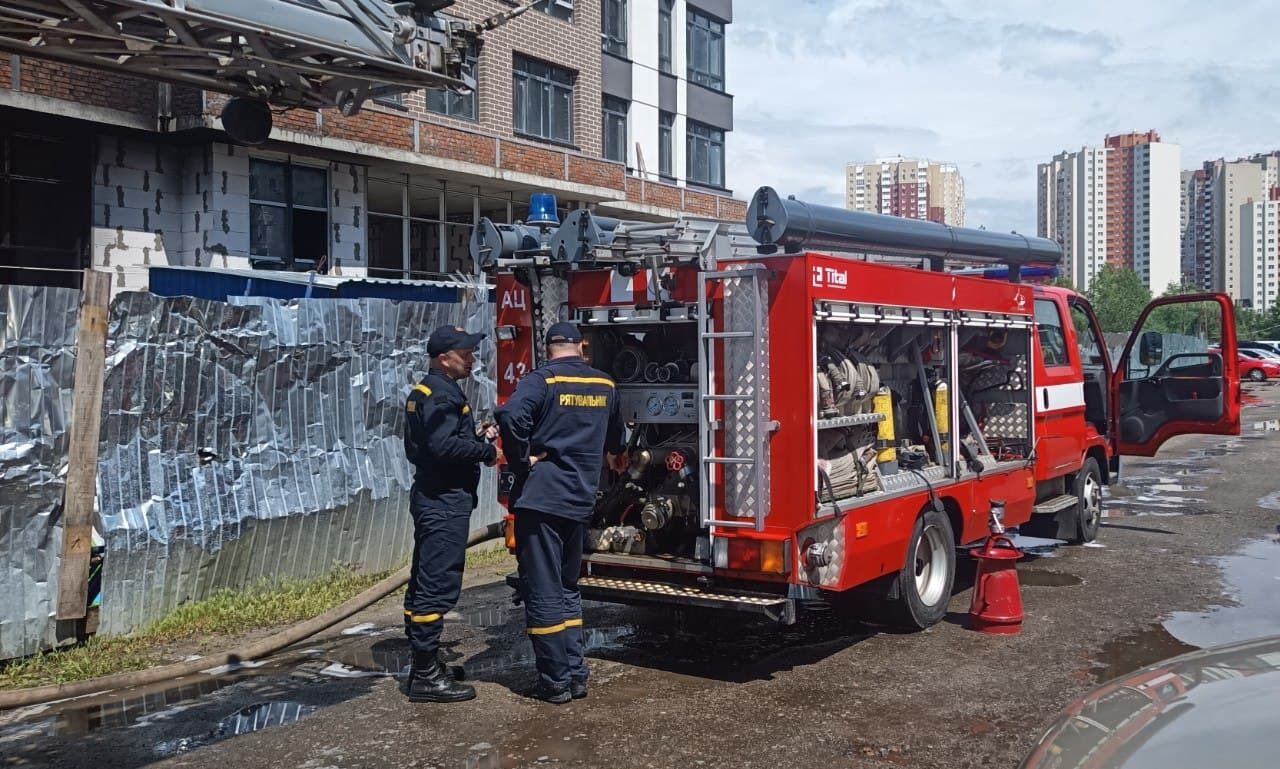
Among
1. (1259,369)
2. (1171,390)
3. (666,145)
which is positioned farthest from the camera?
(1259,369)


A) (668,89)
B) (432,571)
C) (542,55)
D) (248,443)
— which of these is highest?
(668,89)

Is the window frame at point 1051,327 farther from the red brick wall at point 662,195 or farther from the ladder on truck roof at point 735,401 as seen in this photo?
the red brick wall at point 662,195

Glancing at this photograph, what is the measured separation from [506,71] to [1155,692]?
21494 millimetres

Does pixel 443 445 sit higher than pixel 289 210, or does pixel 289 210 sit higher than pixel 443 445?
pixel 289 210

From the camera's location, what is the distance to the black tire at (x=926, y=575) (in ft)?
23.8

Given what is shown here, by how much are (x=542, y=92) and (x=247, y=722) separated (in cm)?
2031

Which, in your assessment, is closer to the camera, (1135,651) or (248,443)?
(1135,651)

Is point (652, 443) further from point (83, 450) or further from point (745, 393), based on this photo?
point (83, 450)

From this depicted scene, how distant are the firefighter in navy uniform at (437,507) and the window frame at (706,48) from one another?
25760mm

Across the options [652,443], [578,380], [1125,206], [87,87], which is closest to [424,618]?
[578,380]

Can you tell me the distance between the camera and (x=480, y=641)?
742 cm

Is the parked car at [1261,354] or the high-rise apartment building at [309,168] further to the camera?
the parked car at [1261,354]

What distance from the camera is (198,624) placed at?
7543 millimetres

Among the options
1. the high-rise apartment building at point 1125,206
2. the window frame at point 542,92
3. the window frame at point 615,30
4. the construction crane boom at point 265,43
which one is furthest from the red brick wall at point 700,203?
the high-rise apartment building at point 1125,206
